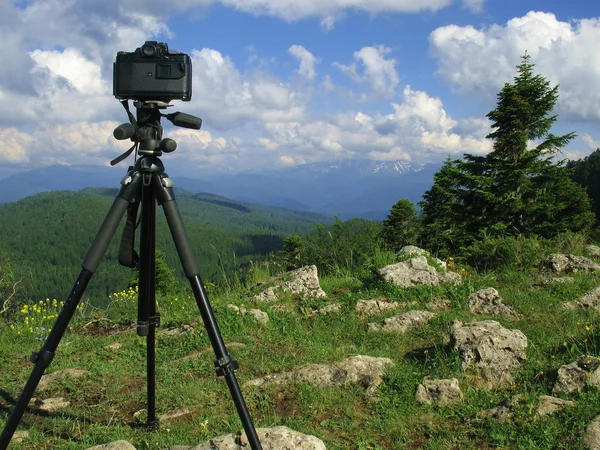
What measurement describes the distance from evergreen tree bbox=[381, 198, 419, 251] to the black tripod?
26.6 metres

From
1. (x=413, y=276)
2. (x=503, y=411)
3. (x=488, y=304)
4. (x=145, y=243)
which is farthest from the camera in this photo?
(x=413, y=276)

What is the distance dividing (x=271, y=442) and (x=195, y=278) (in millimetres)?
1082

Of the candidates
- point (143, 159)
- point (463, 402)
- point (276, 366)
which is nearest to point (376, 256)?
point (276, 366)

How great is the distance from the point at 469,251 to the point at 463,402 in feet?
17.9

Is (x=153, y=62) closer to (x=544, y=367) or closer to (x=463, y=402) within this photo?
(x=463, y=402)

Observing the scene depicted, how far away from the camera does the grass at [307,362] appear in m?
3.11

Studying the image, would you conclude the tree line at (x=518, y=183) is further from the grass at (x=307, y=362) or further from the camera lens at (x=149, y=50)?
the camera lens at (x=149, y=50)

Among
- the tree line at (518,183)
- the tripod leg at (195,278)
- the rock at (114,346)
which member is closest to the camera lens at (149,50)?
the tripod leg at (195,278)

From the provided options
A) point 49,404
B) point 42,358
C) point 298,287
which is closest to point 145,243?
point 42,358

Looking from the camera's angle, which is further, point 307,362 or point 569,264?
point 569,264

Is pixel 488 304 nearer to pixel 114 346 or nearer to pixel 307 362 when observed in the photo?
pixel 307 362

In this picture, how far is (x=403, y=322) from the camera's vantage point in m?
5.28

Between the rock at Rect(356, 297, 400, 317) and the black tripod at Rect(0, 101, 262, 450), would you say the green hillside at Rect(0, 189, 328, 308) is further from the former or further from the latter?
the black tripod at Rect(0, 101, 262, 450)

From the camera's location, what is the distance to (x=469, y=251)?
853cm
